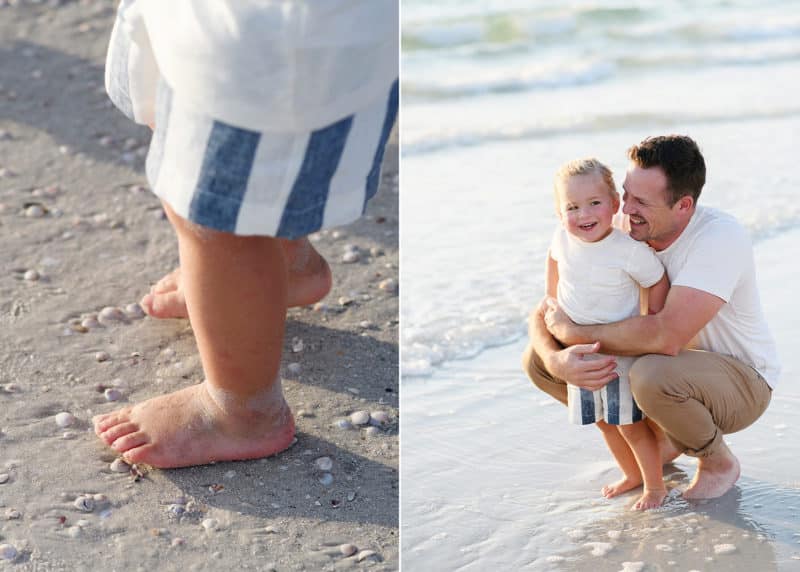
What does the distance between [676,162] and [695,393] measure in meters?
0.45

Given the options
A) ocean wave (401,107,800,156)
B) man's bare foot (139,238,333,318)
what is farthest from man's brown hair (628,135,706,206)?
ocean wave (401,107,800,156)

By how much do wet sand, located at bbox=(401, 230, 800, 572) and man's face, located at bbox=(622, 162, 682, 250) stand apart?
1.83 feet

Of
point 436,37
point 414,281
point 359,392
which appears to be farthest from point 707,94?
point 359,392

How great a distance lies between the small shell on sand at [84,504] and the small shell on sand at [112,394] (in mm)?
399

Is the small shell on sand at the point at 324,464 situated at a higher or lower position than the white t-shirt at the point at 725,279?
lower

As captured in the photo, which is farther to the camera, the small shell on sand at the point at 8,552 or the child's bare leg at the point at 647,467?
the child's bare leg at the point at 647,467

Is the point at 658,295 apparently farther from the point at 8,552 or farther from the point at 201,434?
the point at 8,552

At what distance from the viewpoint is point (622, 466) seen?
8.15 ft

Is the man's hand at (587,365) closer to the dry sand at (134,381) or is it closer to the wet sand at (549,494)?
the wet sand at (549,494)

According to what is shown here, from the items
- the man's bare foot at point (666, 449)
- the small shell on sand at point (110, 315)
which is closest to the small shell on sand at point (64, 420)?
the small shell on sand at point (110, 315)

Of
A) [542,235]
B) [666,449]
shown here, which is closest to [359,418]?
[666,449]

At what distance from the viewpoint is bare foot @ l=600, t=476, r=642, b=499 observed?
8.11 ft

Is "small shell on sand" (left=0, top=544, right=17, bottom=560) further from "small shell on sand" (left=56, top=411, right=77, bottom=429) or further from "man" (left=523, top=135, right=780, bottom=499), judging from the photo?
"man" (left=523, top=135, right=780, bottom=499)

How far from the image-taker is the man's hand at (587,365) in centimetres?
230
